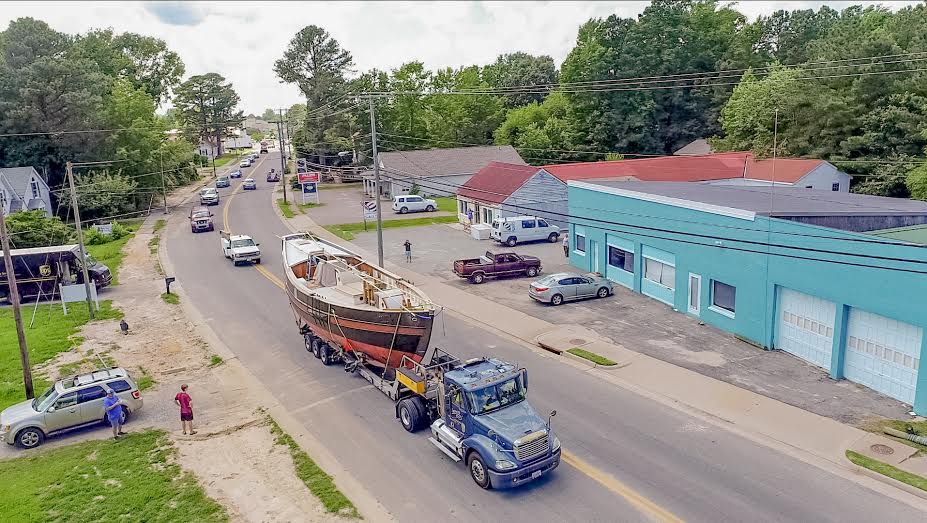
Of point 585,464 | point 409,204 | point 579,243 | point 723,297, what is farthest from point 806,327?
point 409,204

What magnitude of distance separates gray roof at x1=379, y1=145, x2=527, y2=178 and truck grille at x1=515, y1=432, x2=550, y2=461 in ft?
161

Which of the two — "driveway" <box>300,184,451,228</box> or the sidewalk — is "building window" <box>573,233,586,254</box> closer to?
the sidewalk

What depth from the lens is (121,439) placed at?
Result: 55.4ft

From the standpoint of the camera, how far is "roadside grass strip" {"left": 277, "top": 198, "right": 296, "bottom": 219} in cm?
5566

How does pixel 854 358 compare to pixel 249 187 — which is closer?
pixel 854 358

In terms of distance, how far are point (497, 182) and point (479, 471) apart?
34770 millimetres

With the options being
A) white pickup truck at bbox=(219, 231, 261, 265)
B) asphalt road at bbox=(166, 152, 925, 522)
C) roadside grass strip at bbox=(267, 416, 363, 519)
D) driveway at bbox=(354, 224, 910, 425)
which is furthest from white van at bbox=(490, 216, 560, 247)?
roadside grass strip at bbox=(267, 416, 363, 519)

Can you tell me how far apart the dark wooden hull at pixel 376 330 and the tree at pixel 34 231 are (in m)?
28.0

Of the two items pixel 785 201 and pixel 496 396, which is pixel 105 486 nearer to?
pixel 496 396

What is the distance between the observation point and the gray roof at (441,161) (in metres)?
62.8

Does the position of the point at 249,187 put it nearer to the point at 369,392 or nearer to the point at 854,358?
the point at 369,392

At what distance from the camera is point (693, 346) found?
22.6 metres

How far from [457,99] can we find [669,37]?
87.6 feet

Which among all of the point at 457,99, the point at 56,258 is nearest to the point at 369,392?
the point at 56,258
